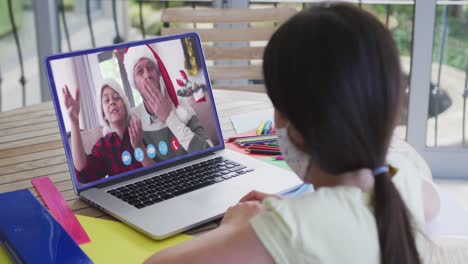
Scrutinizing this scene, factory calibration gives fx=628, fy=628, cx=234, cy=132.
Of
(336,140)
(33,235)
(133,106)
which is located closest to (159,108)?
(133,106)

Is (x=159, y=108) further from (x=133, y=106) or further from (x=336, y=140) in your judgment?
(x=336, y=140)

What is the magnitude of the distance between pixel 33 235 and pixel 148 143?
1.13 ft

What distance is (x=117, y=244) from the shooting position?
1091 millimetres

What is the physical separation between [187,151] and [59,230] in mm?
382

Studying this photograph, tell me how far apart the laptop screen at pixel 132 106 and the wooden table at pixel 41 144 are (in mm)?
114

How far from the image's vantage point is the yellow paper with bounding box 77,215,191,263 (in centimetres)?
105

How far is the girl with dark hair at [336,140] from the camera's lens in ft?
2.73

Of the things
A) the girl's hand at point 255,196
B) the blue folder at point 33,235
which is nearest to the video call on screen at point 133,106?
the blue folder at point 33,235

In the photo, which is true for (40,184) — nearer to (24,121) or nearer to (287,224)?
(24,121)

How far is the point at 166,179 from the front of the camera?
4.30ft

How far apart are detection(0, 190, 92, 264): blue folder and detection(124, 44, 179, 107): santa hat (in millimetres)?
332

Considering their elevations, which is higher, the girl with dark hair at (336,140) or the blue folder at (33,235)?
the girl with dark hair at (336,140)

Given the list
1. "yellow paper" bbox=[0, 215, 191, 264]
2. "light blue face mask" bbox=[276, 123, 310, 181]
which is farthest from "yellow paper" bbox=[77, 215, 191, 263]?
"light blue face mask" bbox=[276, 123, 310, 181]

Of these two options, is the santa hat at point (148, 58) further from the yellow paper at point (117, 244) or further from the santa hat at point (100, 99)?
the yellow paper at point (117, 244)
